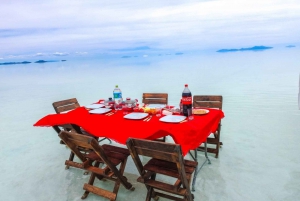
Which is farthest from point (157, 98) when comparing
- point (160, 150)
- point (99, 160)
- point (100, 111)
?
point (160, 150)

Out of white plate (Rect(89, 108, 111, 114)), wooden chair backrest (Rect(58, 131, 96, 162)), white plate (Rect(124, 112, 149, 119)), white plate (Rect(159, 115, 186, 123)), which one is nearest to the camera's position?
wooden chair backrest (Rect(58, 131, 96, 162))

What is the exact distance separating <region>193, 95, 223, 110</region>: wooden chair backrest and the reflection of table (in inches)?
25.0

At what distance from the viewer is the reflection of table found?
216cm

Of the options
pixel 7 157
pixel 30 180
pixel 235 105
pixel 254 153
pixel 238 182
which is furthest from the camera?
pixel 235 105

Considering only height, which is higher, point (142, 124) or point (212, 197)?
point (142, 124)

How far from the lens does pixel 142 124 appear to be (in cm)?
248

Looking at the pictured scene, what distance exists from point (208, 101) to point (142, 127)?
148 cm

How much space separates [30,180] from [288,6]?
71.0ft

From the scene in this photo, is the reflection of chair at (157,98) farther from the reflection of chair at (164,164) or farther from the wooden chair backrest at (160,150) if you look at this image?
the wooden chair backrest at (160,150)

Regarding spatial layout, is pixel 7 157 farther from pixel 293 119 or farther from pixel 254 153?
pixel 293 119

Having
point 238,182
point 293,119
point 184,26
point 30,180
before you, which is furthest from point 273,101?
point 184,26

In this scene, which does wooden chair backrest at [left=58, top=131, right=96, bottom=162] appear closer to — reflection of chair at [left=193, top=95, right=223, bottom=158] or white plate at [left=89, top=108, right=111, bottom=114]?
white plate at [left=89, top=108, right=111, bottom=114]

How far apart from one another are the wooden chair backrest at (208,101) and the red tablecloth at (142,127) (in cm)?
63

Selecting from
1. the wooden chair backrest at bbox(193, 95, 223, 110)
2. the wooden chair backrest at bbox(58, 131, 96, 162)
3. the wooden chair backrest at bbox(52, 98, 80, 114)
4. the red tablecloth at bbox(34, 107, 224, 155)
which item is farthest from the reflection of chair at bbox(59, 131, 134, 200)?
the wooden chair backrest at bbox(193, 95, 223, 110)
